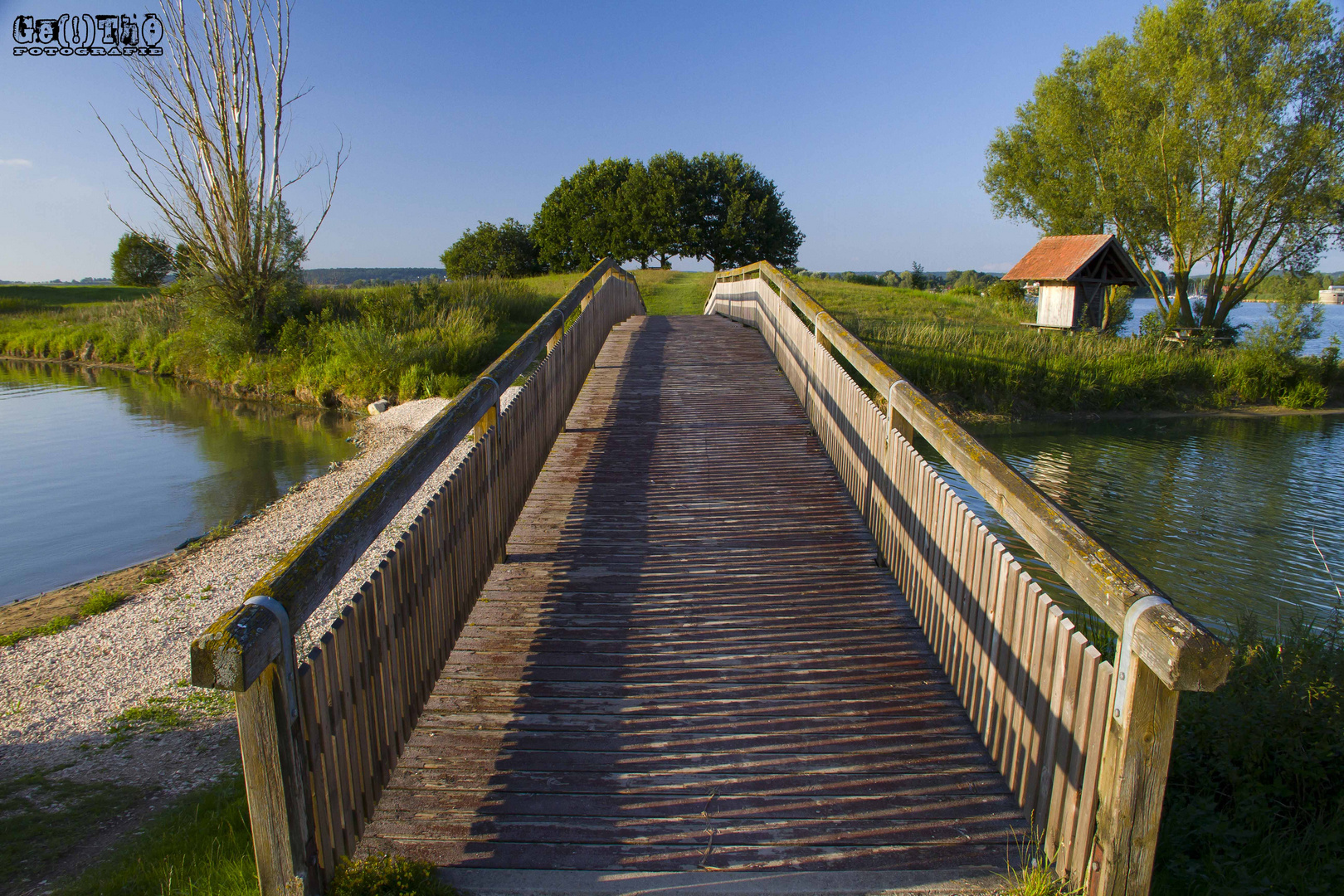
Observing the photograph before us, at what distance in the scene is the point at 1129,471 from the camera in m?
Result: 15.3

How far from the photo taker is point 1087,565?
93.6 inches

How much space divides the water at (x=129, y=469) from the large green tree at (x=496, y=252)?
143 feet

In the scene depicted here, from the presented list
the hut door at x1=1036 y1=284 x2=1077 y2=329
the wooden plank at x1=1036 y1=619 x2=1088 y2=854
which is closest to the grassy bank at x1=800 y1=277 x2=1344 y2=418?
the hut door at x1=1036 y1=284 x2=1077 y2=329

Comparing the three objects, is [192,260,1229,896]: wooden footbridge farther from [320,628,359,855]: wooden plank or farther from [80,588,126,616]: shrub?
[80,588,126,616]: shrub

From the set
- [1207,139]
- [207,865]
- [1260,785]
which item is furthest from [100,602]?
[1207,139]

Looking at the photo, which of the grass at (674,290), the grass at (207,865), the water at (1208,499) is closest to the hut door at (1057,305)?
the water at (1208,499)

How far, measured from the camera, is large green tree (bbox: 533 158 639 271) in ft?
193

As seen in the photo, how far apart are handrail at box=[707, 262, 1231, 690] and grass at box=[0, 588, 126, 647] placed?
7.84 meters

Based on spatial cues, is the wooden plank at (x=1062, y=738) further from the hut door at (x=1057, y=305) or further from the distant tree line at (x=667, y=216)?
the distant tree line at (x=667, y=216)

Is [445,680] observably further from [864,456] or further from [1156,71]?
[1156,71]

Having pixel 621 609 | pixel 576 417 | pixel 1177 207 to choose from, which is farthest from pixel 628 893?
pixel 1177 207

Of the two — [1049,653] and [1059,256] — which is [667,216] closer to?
[1059,256]

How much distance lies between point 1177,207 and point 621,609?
34.8 m

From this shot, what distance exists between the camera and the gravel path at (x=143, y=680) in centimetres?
468
